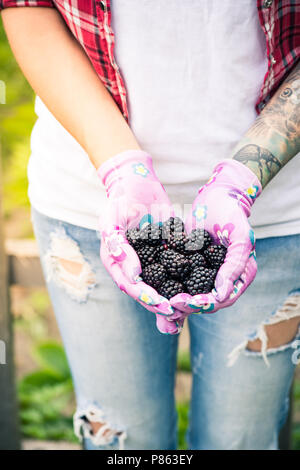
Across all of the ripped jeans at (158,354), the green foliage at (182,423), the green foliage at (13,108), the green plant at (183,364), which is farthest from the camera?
the green foliage at (13,108)

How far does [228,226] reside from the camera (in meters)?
1.06

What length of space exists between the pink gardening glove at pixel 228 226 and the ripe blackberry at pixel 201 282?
0.6 inches

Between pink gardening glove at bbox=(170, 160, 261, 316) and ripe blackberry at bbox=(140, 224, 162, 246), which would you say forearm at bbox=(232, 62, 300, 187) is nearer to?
pink gardening glove at bbox=(170, 160, 261, 316)

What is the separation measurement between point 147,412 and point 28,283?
902 mm

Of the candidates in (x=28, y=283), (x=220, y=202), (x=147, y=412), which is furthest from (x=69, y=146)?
(x=28, y=283)

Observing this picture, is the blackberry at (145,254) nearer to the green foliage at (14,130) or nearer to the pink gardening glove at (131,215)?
the pink gardening glove at (131,215)

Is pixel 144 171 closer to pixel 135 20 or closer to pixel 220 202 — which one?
pixel 220 202

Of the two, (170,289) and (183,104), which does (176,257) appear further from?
(183,104)

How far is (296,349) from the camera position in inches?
52.8

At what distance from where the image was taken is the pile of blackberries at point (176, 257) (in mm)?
1036

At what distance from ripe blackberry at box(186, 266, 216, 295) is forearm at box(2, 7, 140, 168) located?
35 centimetres

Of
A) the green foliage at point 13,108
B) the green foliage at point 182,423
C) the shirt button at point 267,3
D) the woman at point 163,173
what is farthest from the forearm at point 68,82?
the green foliage at point 13,108

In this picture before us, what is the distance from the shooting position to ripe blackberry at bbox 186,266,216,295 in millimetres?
1021

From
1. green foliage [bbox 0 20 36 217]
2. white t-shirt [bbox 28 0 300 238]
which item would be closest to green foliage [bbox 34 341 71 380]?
green foliage [bbox 0 20 36 217]
